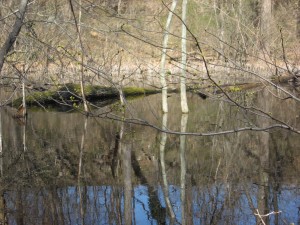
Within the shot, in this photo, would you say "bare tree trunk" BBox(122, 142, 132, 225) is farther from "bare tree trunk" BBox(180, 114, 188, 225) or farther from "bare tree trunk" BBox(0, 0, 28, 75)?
"bare tree trunk" BBox(0, 0, 28, 75)

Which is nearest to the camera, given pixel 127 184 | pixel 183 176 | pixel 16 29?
pixel 16 29

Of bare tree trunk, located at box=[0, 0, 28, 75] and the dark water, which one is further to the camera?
the dark water

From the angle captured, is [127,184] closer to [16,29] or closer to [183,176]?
[183,176]

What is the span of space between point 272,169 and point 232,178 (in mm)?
960

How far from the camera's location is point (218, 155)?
9.70 m

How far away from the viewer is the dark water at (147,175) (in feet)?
20.9

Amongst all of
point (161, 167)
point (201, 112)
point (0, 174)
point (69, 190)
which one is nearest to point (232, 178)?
point (161, 167)

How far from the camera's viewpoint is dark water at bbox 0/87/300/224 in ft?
20.9

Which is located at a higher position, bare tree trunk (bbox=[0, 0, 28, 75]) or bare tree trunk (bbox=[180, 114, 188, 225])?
bare tree trunk (bbox=[0, 0, 28, 75])

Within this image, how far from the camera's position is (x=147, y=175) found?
8.44 m

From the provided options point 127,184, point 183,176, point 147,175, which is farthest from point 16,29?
point 183,176

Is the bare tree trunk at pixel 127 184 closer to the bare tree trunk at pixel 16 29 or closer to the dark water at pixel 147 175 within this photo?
the dark water at pixel 147 175

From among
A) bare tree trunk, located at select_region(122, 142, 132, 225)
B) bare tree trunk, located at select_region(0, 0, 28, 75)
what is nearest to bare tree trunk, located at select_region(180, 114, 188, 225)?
bare tree trunk, located at select_region(122, 142, 132, 225)

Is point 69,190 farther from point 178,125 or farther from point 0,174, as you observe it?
point 178,125
